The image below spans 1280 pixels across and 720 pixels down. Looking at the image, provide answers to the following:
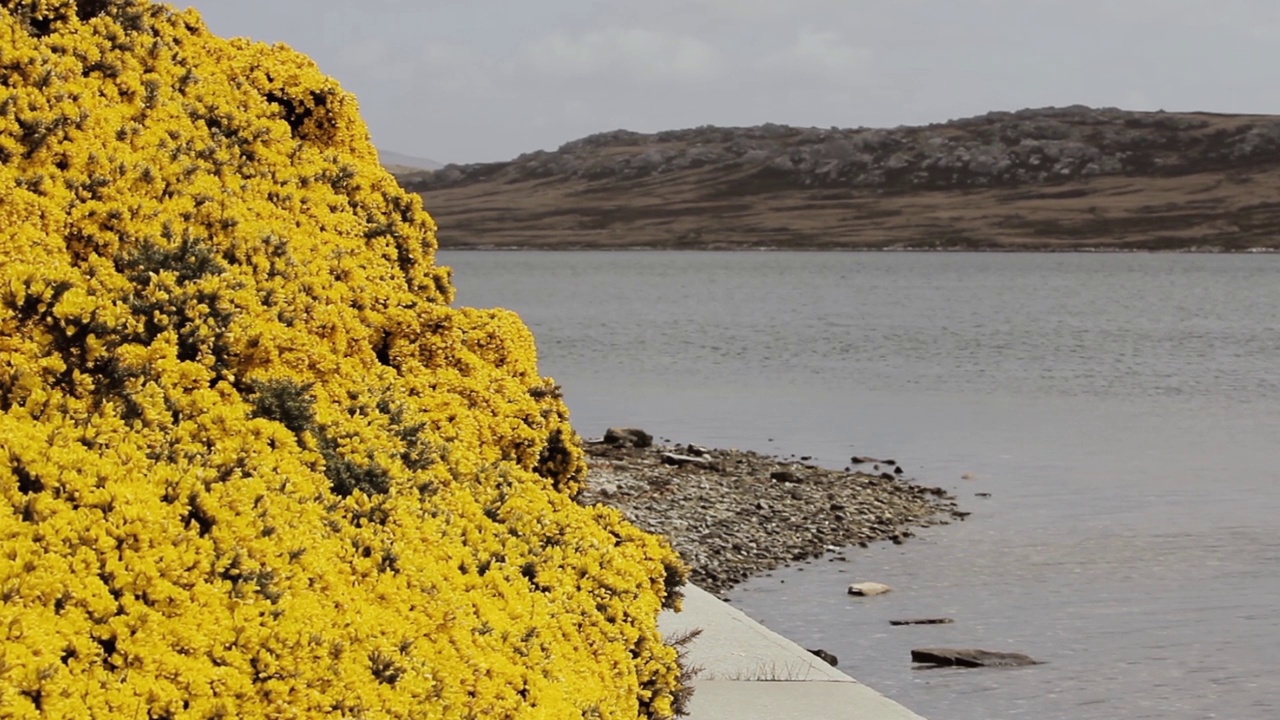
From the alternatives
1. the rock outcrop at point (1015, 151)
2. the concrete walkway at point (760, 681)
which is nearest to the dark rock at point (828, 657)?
the concrete walkway at point (760, 681)

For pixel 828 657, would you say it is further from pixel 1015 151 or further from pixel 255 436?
pixel 1015 151

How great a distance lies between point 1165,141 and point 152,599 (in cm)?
17677

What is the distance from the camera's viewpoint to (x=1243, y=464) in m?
28.5

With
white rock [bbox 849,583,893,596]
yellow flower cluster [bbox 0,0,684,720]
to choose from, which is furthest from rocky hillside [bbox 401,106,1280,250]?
yellow flower cluster [bbox 0,0,684,720]

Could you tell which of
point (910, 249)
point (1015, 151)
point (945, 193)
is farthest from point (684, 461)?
point (1015, 151)

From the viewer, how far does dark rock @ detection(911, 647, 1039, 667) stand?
1427 cm

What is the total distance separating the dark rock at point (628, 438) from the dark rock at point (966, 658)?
12697 mm

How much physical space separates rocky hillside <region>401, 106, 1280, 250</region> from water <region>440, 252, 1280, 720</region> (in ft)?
197

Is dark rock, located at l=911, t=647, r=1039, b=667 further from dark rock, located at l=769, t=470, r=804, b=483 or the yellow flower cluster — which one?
dark rock, located at l=769, t=470, r=804, b=483

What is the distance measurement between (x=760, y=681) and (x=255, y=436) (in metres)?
4.38

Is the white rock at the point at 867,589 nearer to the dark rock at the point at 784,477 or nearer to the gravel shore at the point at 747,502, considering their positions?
the gravel shore at the point at 747,502

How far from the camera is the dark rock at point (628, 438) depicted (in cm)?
2691

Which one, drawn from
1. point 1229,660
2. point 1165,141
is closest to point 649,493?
point 1229,660

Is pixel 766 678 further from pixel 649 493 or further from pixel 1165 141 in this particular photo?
pixel 1165 141
